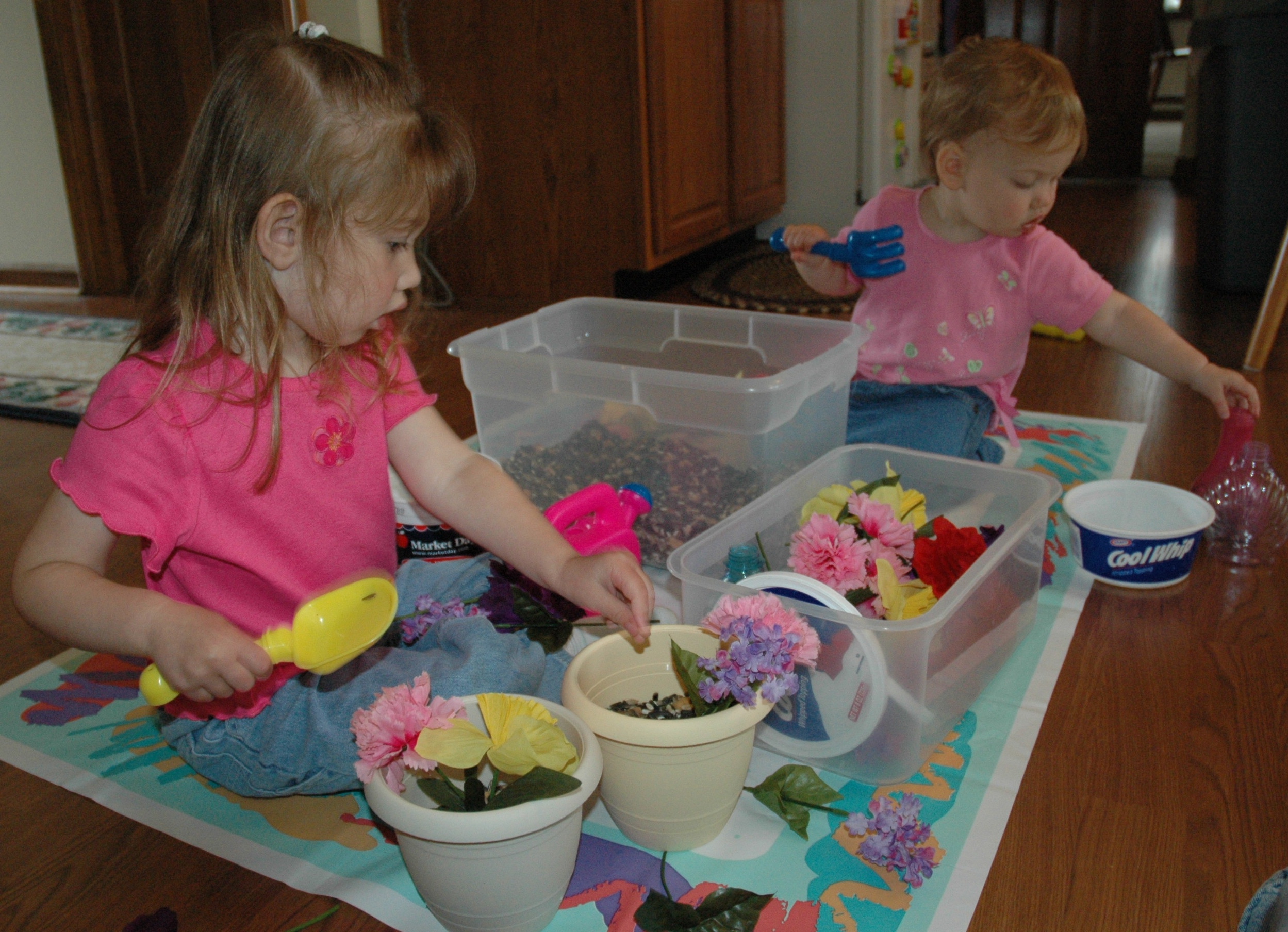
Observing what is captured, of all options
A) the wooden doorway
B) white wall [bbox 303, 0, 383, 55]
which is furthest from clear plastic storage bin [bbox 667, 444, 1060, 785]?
the wooden doorway

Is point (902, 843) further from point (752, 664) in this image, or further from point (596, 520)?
point (596, 520)

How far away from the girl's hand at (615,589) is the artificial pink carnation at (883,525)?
26 centimetres

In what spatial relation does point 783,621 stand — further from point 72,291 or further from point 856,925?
point 72,291

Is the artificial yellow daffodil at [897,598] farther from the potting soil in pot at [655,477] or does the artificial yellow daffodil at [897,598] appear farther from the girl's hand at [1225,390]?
the girl's hand at [1225,390]

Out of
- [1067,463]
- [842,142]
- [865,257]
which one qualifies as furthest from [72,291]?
[1067,463]

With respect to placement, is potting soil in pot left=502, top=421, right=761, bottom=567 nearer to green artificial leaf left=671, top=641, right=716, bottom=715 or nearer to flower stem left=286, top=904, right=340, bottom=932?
green artificial leaf left=671, top=641, right=716, bottom=715

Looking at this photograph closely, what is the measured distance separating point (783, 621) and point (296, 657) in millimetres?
308

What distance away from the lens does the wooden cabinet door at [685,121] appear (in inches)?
85.2

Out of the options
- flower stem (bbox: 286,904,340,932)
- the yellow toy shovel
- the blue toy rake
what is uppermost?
the blue toy rake

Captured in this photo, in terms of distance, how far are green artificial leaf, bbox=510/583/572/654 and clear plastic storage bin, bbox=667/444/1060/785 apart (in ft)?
0.41

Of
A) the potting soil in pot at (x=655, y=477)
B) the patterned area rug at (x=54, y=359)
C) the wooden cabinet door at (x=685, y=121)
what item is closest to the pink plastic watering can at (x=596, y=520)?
the potting soil in pot at (x=655, y=477)

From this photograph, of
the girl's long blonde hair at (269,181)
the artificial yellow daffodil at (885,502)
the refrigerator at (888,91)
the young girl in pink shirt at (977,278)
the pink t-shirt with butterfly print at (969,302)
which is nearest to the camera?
the girl's long blonde hair at (269,181)

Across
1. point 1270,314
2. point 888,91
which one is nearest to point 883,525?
point 1270,314

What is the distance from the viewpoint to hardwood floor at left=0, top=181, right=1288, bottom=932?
0.69 meters
